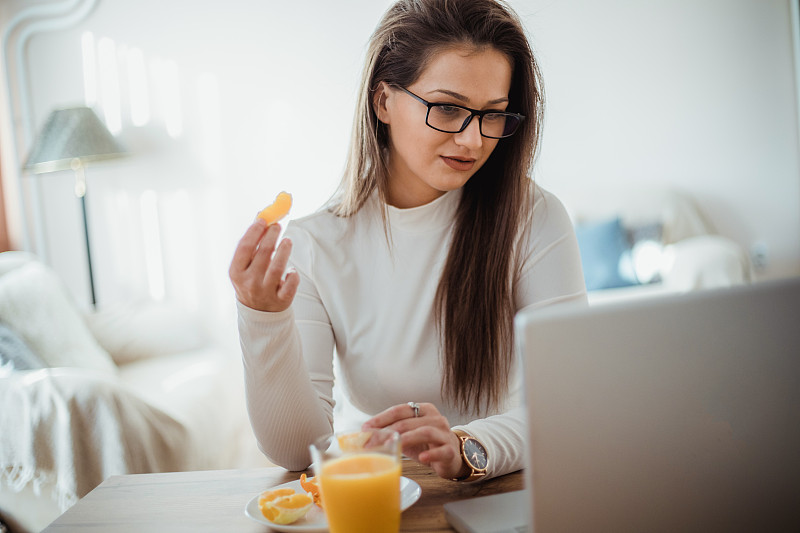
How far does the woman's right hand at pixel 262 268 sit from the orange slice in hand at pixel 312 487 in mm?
219

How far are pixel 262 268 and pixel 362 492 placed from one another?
322 mm

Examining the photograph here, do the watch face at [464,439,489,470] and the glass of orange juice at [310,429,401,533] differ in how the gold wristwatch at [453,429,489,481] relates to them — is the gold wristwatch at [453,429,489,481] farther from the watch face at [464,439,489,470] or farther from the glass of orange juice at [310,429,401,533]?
the glass of orange juice at [310,429,401,533]

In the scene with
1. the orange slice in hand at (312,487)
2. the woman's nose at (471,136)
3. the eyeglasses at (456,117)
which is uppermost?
the eyeglasses at (456,117)

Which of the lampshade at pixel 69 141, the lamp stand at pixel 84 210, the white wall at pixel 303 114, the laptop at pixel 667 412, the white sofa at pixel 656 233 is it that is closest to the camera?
the laptop at pixel 667 412

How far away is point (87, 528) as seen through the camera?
779 millimetres

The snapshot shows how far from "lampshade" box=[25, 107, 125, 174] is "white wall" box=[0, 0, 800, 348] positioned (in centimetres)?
50

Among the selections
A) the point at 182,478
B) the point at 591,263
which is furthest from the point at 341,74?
the point at 182,478

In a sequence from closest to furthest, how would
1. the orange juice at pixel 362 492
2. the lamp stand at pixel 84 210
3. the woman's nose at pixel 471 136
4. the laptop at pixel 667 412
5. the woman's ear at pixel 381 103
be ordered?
the laptop at pixel 667 412, the orange juice at pixel 362 492, the woman's nose at pixel 471 136, the woman's ear at pixel 381 103, the lamp stand at pixel 84 210

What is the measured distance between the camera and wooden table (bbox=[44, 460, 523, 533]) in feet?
2.51

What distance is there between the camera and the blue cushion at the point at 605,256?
3266 millimetres

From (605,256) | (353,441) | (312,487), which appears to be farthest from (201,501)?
(605,256)

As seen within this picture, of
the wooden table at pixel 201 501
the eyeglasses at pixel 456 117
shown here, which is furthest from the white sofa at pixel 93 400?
the eyeglasses at pixel 456 117

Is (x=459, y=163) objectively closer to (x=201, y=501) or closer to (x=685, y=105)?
Result: (x=201, y=501)

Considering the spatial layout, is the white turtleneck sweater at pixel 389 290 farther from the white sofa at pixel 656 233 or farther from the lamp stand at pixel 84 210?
the lamp stand at pixel 84 210
